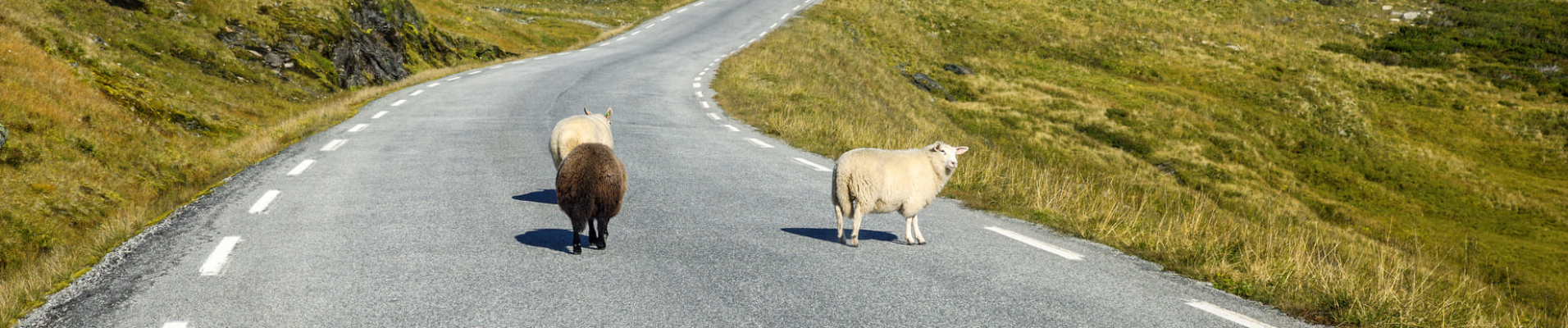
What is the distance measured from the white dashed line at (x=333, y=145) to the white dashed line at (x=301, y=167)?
1.17 meters

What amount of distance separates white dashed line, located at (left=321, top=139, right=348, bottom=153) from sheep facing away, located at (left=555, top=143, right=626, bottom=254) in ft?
27.2

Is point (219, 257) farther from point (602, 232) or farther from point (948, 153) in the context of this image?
point (948, 153)

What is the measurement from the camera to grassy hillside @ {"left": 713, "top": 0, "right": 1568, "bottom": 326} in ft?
27.0

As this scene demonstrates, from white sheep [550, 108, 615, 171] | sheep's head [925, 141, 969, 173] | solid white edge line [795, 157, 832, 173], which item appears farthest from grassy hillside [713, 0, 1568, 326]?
white sheep [550, 108, 615, 171]

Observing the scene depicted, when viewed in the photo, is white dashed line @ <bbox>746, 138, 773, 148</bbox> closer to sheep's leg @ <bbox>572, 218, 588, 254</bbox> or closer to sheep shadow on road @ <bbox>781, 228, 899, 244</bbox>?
sheep shadow on road @ <bbox>781, 228, 899, 244</bbox>

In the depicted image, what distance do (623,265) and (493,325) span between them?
1.50 m

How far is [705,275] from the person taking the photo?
6.41 meters

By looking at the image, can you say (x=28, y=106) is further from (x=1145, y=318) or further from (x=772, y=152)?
(x=1145, y=318)

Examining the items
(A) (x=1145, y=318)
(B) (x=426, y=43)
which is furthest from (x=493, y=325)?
(B) (x=426, y=43)

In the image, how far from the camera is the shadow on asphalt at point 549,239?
7246 mm

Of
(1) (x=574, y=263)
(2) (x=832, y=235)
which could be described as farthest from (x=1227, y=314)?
(1) (x=574, y=263)

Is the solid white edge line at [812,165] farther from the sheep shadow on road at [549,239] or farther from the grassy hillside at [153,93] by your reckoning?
the grassy hillside at [153,93]

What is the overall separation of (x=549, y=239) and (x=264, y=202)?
3661 millimetres

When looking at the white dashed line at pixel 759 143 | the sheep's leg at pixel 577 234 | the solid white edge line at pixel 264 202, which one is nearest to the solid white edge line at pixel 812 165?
the white dashed line at pixel 759 143
